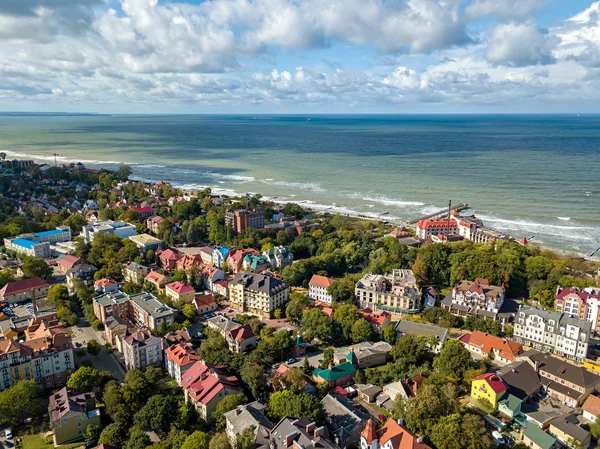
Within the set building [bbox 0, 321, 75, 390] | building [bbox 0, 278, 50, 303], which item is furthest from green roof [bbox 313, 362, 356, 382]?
building [bbox 0, 278, 50, 303]

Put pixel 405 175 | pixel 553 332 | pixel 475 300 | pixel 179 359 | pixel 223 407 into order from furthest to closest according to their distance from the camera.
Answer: pixel 405 175 < pixel 475 300 < pixel 553 332 < pixel 179 359 < pixel 223 407

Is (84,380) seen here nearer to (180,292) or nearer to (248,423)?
(248,423)

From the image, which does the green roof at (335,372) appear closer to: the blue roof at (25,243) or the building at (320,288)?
Answer: the building at (320,288)

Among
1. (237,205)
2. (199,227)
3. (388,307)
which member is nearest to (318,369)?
(388,307)

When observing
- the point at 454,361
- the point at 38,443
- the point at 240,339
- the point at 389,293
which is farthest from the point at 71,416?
the point at 389,293

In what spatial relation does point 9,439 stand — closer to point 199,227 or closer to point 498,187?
point 199,227
